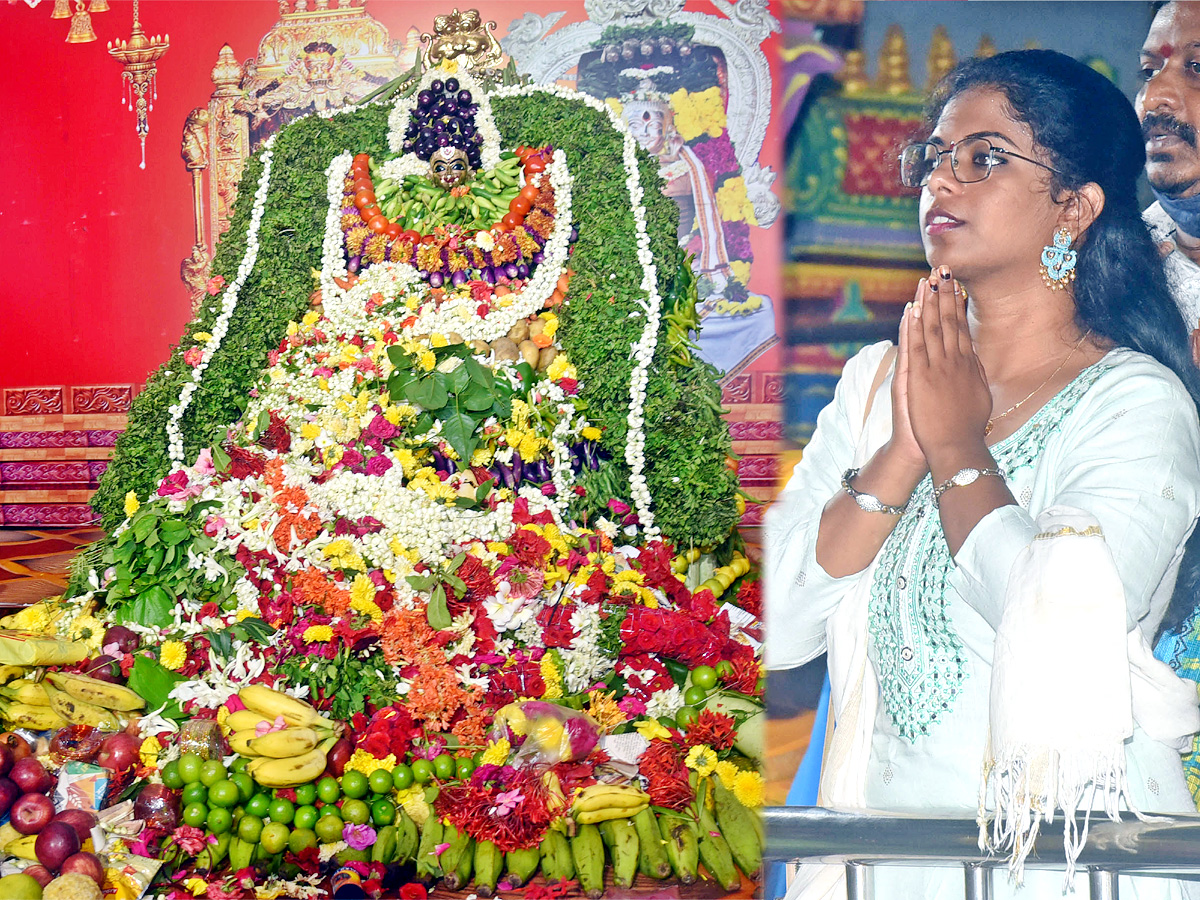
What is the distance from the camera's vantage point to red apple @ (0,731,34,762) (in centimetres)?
221

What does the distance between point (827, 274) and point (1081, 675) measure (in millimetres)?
601

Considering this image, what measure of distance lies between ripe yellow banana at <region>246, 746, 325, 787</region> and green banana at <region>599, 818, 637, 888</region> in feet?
2.18

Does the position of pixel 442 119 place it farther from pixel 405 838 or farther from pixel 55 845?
pixel 55 845

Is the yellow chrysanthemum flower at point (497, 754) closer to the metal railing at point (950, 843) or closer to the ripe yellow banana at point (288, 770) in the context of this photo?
the ripe yellow banana at point (288, 770)

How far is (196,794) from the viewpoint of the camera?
2.09m

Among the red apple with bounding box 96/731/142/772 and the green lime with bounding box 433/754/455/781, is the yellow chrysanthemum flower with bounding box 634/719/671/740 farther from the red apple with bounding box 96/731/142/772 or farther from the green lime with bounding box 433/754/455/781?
the red apple with bounding box 96/731/142/772

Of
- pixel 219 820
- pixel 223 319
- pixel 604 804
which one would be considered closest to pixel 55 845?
pixel 219 820

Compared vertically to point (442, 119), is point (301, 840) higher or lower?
lower

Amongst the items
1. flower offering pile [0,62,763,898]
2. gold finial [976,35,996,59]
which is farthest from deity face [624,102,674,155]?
gold finial [976,35,996,59]

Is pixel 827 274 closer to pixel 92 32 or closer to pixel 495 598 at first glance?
pixel 495 598

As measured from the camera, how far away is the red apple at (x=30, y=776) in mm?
2105

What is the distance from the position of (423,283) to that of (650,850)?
186 cm

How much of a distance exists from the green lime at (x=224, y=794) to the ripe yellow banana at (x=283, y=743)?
3.7 inches

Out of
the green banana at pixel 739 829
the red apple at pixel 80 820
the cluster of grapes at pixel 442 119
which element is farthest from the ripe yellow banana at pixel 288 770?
the cluster of grapes at pixel 442 119
